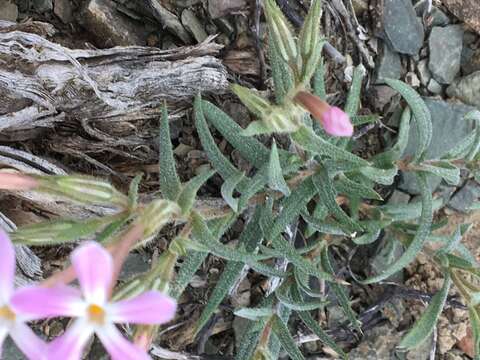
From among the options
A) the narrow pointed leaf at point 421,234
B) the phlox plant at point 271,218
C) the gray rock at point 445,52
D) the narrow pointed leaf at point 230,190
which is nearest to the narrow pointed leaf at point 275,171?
the phlox plant at point 271,218

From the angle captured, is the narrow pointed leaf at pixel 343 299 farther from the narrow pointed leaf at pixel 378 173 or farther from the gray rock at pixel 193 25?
the gray rock at pixel 193 25

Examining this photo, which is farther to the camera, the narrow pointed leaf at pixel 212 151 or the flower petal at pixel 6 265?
the narrow pointed leaf at pixel 212 151

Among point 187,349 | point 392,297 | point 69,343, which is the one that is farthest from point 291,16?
point 69,343

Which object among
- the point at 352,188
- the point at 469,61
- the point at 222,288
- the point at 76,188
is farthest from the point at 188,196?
the point at 469,61

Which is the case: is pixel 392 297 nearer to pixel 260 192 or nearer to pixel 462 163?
pixel 462 163

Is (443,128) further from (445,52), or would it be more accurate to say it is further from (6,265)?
(6,265)

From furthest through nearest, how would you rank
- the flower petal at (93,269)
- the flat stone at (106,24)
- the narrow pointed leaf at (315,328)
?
1. the flat stone at (106,24)
2. the narrow pointed leaf at (315,328)
3. the flower petal at (93,269)
